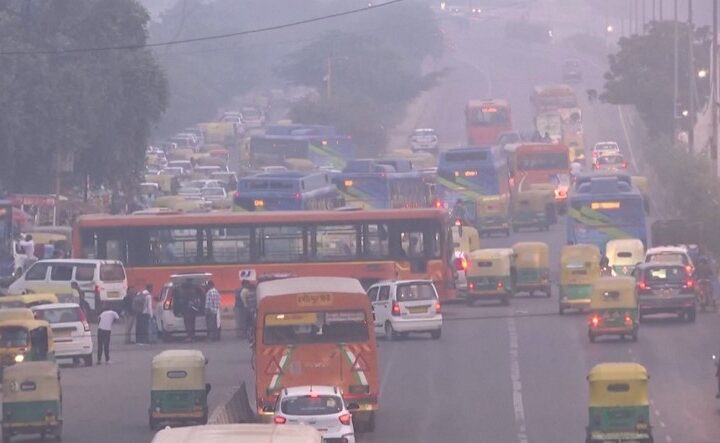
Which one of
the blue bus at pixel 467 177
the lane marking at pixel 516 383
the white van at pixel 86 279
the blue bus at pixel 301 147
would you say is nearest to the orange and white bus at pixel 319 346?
the lane marking at pixel 516 383

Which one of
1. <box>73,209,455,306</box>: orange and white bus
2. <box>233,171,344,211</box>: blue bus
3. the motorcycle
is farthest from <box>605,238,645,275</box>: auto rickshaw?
<box>233,171,344,211</box>: blue bus

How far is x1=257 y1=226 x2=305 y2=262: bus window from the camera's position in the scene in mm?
44625

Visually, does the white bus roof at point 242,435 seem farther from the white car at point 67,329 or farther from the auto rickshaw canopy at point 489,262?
the auto rickshaw canopy at point 489,262

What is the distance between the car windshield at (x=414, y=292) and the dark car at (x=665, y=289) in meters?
5.06

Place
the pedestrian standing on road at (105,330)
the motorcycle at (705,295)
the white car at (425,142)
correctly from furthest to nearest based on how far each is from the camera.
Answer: the white car at (425,142), the motorcycle at (705,295), the pedestrian standing on road at (105,330)

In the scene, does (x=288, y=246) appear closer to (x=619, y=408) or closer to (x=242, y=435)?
(x=619, y=408)

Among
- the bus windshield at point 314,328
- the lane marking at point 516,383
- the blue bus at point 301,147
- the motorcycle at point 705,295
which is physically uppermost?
the blue bus at point 301,147

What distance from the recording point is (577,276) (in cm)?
4125

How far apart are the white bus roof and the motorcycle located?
33.0 meters

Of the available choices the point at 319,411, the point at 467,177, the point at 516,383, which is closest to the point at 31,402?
the point at 319,411

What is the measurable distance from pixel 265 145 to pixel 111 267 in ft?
141

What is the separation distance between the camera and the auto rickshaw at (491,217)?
211ft

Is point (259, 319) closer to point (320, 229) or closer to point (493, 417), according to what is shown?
point (493, 417)

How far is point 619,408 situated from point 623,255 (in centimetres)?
2665
